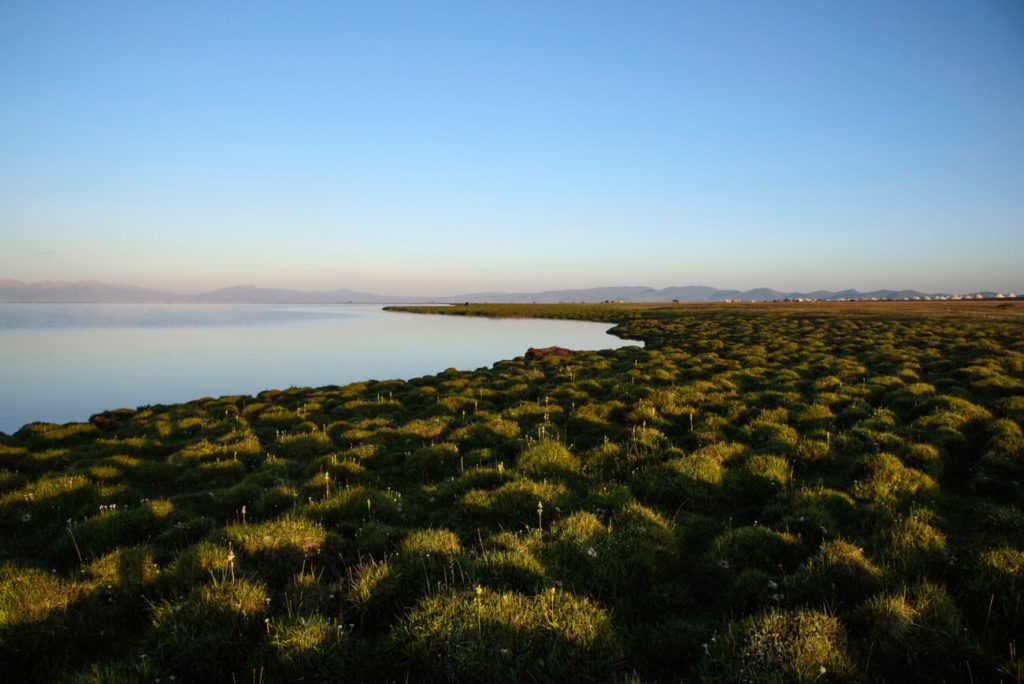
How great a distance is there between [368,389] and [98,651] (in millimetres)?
18818

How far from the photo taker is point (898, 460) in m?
9.48

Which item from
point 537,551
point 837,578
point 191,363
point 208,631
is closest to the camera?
point 208,631

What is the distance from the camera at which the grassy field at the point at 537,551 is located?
15.5ft

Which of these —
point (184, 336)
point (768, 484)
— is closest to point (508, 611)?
point (768, 484)

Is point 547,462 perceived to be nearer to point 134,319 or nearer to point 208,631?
point 208,631

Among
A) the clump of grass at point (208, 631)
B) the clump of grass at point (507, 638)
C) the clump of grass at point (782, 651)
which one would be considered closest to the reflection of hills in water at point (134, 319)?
the clump of grass at point (208, 631)

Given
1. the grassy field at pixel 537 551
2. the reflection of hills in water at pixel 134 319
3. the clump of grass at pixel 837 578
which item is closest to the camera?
the grassy field at pixel 537 551

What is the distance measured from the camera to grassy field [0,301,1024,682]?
15.5 ft

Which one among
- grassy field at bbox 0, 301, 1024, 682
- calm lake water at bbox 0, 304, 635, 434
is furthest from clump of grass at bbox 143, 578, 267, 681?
calm lake water at bbox 0, 304, 635, 434

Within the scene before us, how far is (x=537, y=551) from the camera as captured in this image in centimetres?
637

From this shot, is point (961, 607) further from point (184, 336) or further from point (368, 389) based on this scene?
point (184, 336)

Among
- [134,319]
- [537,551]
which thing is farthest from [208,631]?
[134,319]

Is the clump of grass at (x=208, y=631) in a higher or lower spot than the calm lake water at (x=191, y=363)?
higher

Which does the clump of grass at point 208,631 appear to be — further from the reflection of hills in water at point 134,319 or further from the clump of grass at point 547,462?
the reflection of hills in water at point 134,319
